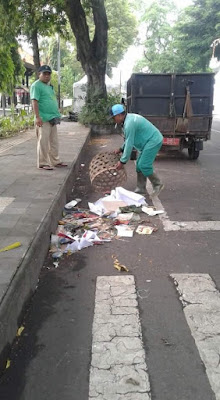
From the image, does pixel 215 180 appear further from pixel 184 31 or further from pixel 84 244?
pixel 184 31

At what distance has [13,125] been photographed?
14102 mm

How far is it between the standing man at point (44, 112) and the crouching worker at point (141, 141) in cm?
148

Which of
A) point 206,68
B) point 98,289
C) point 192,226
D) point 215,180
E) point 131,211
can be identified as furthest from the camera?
point 206,68

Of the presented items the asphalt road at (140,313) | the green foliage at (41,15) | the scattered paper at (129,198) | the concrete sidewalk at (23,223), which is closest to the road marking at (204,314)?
the asphalt road at (140,313)

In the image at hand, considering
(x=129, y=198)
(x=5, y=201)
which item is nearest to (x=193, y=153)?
(x=129, y=198)

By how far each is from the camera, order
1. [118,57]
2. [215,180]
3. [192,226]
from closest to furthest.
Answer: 1. [192,226]
2. [215,180]
3. [118,57]

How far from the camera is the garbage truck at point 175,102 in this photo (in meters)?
8.94

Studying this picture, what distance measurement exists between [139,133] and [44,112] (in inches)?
71.5

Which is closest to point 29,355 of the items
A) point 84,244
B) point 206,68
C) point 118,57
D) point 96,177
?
point 84,244

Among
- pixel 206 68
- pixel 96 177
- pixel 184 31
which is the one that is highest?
pixel 184 31

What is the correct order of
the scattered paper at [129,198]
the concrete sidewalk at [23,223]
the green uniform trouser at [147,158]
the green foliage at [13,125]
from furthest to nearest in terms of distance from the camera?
the green foliage at [13,125], the green uniform trouser at [147,158], the scattered paper at [129,198], the concrete sidewalk at [23,223]

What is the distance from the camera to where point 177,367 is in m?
2.32

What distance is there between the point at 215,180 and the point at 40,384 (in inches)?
233

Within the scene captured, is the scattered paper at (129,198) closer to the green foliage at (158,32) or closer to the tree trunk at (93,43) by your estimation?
the tree trunk at (93,43)
